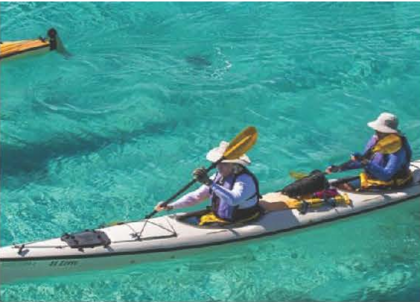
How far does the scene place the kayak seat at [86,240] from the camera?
8.84m

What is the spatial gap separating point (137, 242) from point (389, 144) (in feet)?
11.9

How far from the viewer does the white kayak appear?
28.5 ft

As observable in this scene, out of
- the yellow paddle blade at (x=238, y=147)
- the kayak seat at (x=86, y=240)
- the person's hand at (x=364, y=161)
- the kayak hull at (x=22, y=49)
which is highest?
the kayak hull at (x=22, y=49)

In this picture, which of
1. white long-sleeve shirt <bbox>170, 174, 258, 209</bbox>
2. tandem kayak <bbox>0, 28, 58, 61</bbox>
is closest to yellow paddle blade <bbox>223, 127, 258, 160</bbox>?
white long-sleeve shirt <bbox>170, 174, 258, 209</bbox>

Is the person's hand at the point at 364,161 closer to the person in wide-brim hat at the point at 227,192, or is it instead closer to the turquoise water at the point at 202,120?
the turquoise water at the point at 202,120

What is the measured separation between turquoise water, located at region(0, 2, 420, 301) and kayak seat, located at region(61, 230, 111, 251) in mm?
472

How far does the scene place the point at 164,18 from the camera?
17.2 m

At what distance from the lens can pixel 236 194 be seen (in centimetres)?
904

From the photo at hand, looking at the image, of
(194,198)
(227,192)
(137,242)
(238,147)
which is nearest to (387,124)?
(238,147)

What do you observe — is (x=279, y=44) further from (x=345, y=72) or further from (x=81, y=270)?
(x=81, y=270)

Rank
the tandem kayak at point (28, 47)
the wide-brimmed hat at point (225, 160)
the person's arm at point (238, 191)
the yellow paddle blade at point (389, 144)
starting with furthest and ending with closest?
the tandem kayak at point (28, 47)
the yellow paddle blade at point (389, 144)
the wide-brimmed hat at point (225, 160)
the person's arm at point (238, 191)

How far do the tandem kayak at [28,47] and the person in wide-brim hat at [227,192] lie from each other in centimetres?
598

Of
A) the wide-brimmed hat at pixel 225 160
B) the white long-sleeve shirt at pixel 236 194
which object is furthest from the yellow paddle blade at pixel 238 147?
the white long-sleeve shirt at pixel 236 194

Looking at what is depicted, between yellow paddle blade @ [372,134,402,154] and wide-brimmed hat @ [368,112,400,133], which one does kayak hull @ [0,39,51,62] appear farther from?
yellow paddle blade @ [372,134,402,154]
